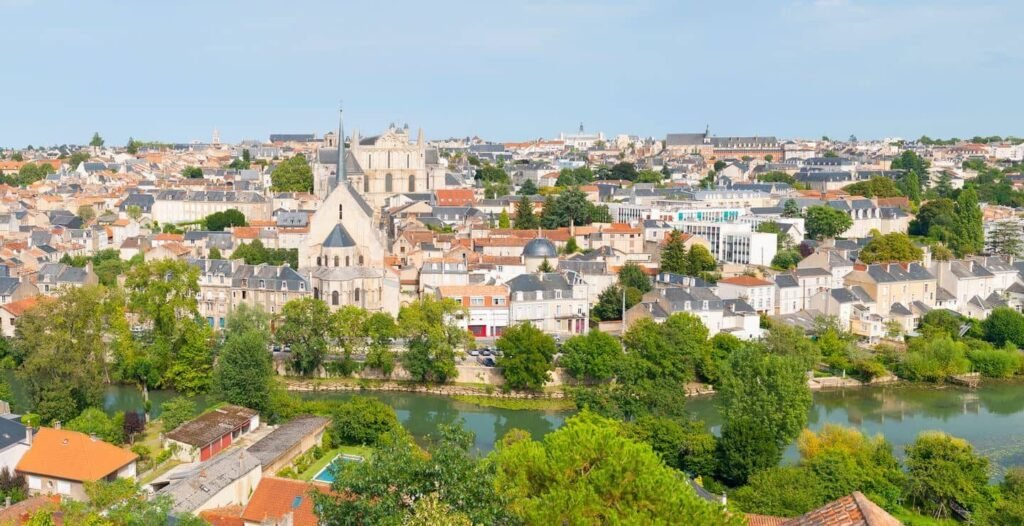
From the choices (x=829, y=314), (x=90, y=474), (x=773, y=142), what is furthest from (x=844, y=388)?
(x=773, y=142)

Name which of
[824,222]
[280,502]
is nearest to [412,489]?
[280,502]

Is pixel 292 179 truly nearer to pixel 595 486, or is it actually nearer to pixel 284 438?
pixel 284 438

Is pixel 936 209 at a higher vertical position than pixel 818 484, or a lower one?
higher

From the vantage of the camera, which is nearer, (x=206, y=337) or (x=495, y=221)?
(x=206, y=337)

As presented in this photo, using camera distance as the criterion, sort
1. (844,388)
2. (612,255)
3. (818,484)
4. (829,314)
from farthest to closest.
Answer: (612,255) → (829,314) → (844,388) → (818,484)

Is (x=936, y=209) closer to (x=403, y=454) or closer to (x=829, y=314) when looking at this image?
(x=829, y=314)

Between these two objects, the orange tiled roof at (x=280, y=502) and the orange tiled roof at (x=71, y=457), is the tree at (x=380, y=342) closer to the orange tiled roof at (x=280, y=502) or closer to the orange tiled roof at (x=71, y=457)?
the orange tiled roof at (x=71, y=457)
